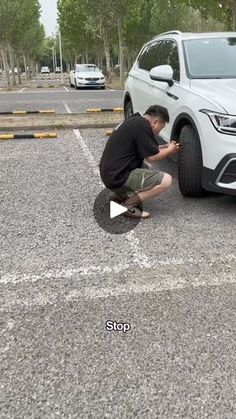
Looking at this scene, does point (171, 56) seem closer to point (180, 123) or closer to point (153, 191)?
point (180, 123)

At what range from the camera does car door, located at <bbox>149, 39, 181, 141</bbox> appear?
516cm

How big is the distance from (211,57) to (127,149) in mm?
2021

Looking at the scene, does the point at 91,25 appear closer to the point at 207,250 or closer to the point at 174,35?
the point at 174,35

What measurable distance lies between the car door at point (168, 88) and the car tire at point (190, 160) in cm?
50

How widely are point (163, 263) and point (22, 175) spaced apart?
10.6 ft

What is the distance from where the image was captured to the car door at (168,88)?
5.16 m

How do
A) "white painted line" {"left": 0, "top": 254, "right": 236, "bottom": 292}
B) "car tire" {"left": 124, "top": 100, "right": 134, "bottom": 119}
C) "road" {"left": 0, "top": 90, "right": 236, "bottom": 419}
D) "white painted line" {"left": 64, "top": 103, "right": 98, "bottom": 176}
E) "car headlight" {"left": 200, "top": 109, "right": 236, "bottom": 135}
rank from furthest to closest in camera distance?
"car tire" {"left": 124, "top": 100, "right": 134, "bottom": 119} < "white painted line" {"left": 64, "top": 103, "right": 98, "bottom": 176} < "car headlight" {"left": 200, "top": 109, "right": 236, "bottom": 135} < "white painted line" {"left": 0, "top": 254, "right": 236, "bottom": 292} < "road" {"left": 0, "top": 90, "right": 236, "bottom": 419}

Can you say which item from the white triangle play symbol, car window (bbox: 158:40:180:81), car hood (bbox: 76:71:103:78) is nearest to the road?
the white triangle play symbol

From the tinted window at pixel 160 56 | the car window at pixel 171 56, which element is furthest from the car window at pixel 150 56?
the car window at pixel 171 56

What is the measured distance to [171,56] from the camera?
19.2 feet

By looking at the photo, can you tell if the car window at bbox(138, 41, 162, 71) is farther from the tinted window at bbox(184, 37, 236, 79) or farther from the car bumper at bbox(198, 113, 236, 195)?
the car bumper at bbox(198, 113, 236, 195)

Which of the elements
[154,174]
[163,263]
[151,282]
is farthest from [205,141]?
[151,282]

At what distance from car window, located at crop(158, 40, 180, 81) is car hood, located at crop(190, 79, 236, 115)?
0.48 metres

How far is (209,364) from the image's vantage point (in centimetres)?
244
